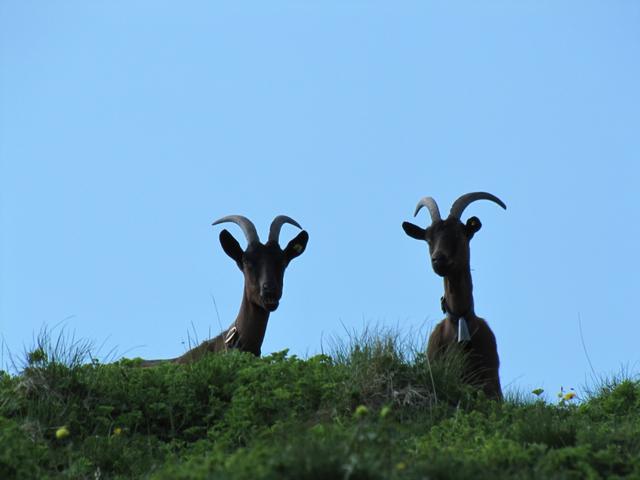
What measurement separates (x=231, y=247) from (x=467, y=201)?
296 centimetres

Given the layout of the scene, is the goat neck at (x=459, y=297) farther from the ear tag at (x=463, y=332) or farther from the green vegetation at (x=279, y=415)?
the green vegetation at (x=279, y=415)

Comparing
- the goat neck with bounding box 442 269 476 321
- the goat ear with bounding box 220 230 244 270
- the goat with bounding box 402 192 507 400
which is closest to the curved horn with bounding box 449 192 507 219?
the goat with bounding box 402 192 507 400

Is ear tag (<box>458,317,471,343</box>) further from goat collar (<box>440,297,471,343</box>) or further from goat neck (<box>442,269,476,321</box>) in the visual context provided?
goat neck (<box>442,269,476,321</box>)

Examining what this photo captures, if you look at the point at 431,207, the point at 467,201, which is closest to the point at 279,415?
the point at 431,207

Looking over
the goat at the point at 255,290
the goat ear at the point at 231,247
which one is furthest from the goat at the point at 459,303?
the goat ear at the point at 231,247

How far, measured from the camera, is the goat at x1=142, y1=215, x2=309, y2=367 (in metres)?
12.7

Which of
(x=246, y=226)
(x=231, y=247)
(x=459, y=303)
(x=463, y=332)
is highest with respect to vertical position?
(x=246, y=226)

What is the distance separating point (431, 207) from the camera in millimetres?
12188

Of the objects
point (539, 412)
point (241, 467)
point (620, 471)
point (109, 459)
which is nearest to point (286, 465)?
point (241, 467)

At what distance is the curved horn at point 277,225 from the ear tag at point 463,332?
2.78 m

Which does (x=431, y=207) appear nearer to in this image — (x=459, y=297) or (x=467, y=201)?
(x=467, y=201)

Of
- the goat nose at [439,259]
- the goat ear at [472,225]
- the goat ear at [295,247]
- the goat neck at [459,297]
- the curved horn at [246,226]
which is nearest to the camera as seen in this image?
the goat nose at [439,259]

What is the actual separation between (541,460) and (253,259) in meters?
6.49

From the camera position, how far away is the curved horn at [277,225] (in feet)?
43.7
